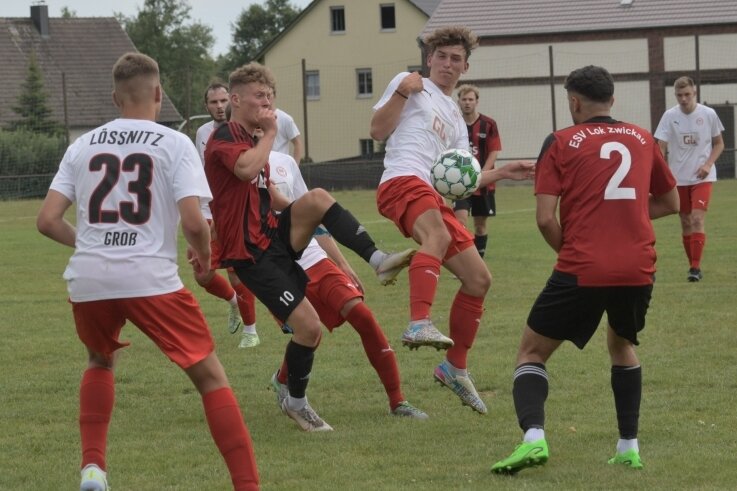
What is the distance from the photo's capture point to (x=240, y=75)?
6410 mm

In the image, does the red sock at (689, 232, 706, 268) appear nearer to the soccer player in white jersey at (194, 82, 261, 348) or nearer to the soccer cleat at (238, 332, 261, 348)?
the soccer player in white jersey at (194, 82, 261, 348)

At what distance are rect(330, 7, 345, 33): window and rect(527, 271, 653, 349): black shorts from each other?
5120 cm

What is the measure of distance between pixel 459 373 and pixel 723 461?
178 cm

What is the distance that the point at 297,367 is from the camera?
6645 mm

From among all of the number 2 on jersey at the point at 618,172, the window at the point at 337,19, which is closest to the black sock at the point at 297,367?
the number 2 on jersey at the point at 618,172

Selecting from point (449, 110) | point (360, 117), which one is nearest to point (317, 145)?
point (360, 117)

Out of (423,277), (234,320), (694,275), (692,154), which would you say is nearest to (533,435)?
(423,277)

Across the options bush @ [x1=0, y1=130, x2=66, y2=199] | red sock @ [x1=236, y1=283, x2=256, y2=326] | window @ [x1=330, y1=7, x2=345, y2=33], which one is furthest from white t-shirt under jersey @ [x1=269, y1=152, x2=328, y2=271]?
window @ [x1=330, y1=7, x2=345, y2=33]

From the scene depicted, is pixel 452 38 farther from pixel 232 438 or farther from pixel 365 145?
pixel 365 145

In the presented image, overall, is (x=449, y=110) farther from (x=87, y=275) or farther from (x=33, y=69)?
(x=33, y=69)

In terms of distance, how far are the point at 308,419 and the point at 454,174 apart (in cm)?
179

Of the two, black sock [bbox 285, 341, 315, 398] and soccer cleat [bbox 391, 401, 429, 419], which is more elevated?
black sock [bbox 285, 341, 315, 398]

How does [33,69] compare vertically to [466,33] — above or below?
above

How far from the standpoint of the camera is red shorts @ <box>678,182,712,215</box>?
1316cm
